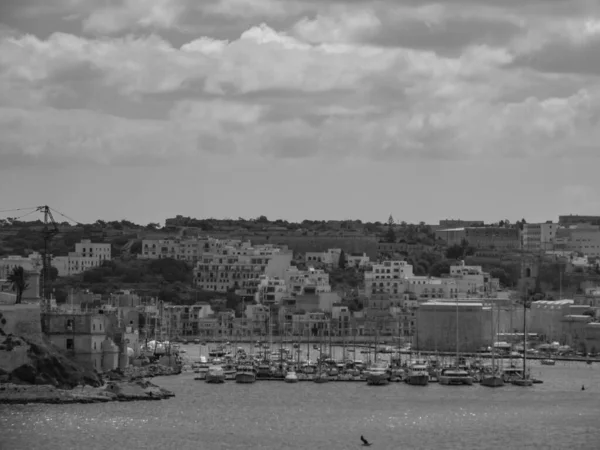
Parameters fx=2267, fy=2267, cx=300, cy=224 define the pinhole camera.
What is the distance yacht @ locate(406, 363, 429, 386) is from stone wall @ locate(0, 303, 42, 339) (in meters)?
20.1

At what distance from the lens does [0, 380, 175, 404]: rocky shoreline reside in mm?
65375

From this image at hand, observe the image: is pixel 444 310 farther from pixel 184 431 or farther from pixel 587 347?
pixel 184 431

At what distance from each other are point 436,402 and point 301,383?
11017mm

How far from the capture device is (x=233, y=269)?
146750 millimetres

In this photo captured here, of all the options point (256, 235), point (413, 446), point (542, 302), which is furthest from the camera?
→ point (256, 235)

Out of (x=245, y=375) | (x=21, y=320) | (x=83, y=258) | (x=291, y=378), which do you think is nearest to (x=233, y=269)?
(x=83, y=258)

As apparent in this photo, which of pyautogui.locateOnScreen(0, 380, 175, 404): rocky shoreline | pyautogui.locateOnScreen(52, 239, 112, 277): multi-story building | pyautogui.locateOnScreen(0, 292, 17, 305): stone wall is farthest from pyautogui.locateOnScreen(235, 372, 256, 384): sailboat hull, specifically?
pyautogui.locateOnScreen(52, 239, 112, 277): multi-story building

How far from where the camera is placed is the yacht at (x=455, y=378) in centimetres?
8438

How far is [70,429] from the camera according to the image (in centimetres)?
6178

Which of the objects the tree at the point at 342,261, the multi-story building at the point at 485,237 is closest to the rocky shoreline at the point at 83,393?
the tree at the point at 342,261

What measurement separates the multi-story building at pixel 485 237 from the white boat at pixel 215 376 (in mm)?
97894

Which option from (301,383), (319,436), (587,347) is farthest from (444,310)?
(319,436)

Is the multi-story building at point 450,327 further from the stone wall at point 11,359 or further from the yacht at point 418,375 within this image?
the stone wall at point 11,359

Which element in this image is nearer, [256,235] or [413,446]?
[413,446]
